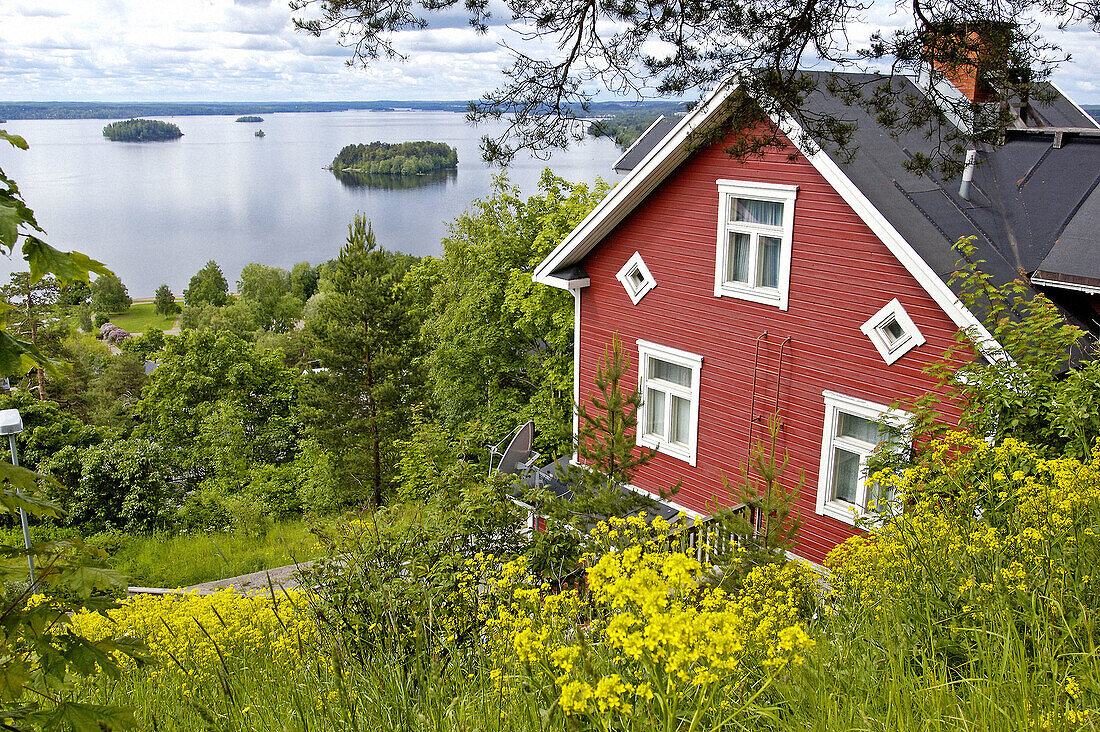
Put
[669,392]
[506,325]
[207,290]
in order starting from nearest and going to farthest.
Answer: [669,392], [506,325], [207,290]

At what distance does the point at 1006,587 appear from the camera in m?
2.88

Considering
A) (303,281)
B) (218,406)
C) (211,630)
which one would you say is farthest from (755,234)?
(303,281)

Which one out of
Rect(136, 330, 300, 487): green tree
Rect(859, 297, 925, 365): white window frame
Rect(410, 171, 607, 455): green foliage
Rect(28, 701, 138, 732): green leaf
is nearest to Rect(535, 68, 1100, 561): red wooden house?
Rect(859, 297, 925, 365): white window frame

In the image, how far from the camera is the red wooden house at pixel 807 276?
29.8 ft

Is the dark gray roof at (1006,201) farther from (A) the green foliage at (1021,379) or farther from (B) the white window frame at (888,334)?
(A) the green foliage at (1021,379)

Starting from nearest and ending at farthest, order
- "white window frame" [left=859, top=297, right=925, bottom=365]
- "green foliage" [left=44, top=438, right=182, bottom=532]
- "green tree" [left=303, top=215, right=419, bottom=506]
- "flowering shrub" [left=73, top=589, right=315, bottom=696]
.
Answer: "flowering shrub" [left=73, top=589, right=315, bottom=696], "white window frame" [left=859, top=297, right=925, bottom=365], "green foliage" [left=44, top=438, right=182, bottom=532], "green tree" [left=303, top=215, right=419, bottom=506]

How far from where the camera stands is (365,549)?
20.5ft

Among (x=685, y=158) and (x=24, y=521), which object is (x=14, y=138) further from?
(x=685, y=158)

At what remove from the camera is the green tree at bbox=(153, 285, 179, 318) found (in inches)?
3812

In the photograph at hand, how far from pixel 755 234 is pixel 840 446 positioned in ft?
9.74

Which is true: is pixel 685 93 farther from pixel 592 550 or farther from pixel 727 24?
pixel 592 550

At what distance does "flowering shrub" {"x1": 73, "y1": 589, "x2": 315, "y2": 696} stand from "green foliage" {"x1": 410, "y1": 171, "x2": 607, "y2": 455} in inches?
607

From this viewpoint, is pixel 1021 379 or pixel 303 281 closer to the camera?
pixel 1021 379

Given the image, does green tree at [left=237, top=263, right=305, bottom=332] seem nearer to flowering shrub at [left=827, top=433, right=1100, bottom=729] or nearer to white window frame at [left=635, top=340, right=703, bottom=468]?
white window frame at [left=635, top=340, right=703, bottom=468]
